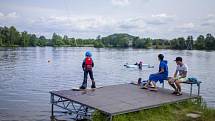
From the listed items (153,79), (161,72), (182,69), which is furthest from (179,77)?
(153,79)

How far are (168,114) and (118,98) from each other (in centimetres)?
220

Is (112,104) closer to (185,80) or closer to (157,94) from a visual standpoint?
(157,94)

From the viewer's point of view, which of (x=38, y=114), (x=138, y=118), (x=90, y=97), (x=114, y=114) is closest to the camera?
(x=114, y=114)

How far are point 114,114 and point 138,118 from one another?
3.91 feet

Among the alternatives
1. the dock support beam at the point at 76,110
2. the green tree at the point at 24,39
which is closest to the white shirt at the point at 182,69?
the dock support beam at the point at 76,110

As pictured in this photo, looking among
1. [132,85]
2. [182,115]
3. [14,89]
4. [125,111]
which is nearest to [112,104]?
[125,111]

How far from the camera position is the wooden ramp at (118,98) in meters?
10.5

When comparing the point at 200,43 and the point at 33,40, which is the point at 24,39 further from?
the point at 200,43

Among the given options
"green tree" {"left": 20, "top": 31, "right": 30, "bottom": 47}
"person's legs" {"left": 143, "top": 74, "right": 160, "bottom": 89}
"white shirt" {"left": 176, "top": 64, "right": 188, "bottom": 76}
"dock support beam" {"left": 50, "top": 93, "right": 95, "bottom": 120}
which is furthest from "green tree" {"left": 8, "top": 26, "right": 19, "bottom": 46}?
"white shirt" {"left": 176, "top": 64, "right": 188, "bottom": 76}

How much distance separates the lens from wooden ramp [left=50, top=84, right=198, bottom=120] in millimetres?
10496

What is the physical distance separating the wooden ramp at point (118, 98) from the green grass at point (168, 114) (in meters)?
0.21

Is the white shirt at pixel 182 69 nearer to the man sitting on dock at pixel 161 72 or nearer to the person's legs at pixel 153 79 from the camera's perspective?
the man sitting on dock at pixel 161 72

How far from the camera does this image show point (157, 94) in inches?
520

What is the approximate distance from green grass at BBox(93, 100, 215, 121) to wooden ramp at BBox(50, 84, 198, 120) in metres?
0.21
